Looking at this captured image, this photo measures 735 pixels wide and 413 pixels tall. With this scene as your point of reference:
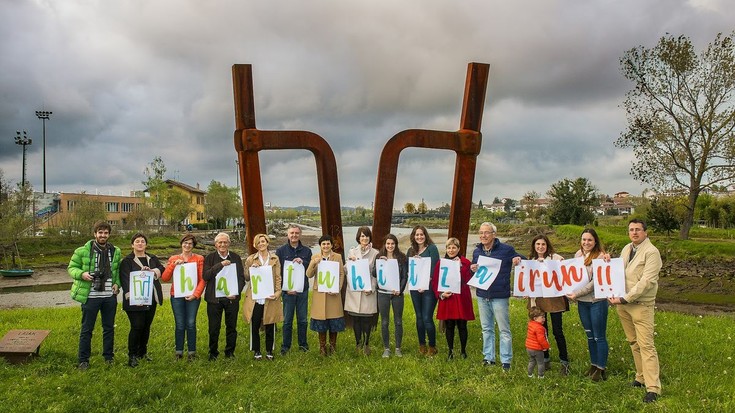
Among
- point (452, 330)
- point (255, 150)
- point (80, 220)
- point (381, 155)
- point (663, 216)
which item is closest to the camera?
point (452, 330)

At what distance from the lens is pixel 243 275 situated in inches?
268

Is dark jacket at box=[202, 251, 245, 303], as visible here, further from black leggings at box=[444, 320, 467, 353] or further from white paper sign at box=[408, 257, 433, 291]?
black leggings at box=[444, 320, 467, 353]

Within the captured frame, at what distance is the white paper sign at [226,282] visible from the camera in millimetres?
6613

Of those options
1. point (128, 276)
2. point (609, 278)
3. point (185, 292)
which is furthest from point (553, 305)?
point (128, 276)

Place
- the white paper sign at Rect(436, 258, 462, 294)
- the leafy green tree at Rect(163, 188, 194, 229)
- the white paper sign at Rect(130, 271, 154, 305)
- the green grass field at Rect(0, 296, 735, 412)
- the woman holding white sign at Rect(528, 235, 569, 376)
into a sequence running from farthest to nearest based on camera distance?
1. the leafy green tree at Rect(163, 188, 194, 229)
2. the white paper sign at Rect(436, 258, 462, 294)
3. the white paper sign at Rect(130, 271, 154, 305)
4. the woman holding white sign at Rect(528, 235, 569, 376)
5. the green grass field at Rect(0, 296, 735, 412)

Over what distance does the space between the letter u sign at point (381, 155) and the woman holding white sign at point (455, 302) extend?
1.81 m

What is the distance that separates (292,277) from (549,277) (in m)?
3.35

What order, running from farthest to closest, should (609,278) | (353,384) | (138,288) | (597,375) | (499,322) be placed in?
1. (138,288)
2. (499,322)
3. (597,375)
4. (353,384)
5. (609,278)

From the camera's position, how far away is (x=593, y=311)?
575 centimetres

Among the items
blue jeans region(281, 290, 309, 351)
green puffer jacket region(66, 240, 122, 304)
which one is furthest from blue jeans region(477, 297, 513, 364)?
green puffer jacket region(66, 240, 122, 304)

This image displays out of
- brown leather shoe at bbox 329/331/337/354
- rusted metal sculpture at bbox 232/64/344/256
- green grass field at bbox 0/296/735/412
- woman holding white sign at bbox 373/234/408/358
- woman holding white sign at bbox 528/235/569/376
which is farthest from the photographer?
rusted metal sculpture at bbox 232/64/344/256

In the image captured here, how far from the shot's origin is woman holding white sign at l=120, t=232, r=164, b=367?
20.7 feet

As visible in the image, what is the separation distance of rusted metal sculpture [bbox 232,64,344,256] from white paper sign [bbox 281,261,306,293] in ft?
4.14

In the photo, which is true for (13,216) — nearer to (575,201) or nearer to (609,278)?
(609,278)
